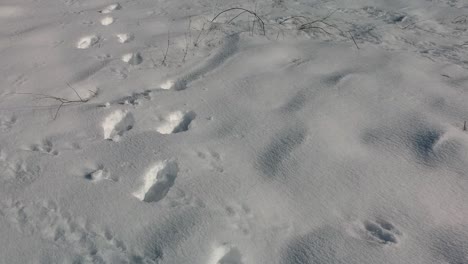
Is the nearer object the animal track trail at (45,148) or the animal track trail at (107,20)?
the animal track trail at (45,148)

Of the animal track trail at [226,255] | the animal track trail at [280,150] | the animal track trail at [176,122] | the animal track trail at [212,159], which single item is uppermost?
the animal track trail at [280,150]

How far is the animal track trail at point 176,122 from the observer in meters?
1.86

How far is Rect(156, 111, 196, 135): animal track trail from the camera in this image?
1861mm

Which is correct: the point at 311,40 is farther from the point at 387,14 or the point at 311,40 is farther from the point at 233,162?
the point at 233,162

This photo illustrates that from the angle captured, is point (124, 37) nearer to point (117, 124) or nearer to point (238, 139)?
point (117, 124)

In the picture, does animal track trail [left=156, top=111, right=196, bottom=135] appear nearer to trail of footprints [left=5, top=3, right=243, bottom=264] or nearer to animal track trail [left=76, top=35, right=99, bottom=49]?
trail of footprints [left=5, top=3, right=243, bottom=264]

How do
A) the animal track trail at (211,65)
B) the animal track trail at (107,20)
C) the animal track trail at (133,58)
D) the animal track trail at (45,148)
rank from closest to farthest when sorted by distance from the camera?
1. the animal track trail at (45,148)
2. the animal track trail at (211,65)
3. the animal track trail at (133,58)
4. the animal track trail at (107,20)

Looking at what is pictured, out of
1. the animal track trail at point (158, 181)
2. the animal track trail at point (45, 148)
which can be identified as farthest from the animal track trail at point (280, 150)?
the animal track trail at point (45, 148)

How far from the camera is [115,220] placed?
1.45m

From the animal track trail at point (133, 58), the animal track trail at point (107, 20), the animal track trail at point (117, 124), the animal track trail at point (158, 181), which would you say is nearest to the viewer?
the animal track trail at point (158, 181)

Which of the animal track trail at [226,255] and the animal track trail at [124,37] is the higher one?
the animal track trail at [226,255]

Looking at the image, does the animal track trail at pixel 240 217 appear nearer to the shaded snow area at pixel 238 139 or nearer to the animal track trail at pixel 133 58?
the shaded snow area at pixel 238 139

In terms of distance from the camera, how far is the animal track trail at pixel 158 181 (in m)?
1.56

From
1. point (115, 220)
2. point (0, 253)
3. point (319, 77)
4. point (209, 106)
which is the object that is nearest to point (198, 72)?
point (209, 106)
